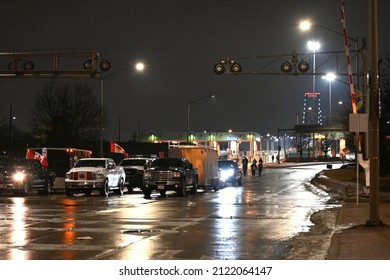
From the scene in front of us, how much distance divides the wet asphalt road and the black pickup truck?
7313mm

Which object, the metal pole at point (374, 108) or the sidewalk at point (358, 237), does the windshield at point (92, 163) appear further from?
the metal pole at point (374, 108)

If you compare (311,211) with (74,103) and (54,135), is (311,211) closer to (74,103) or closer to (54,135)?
(54,135)

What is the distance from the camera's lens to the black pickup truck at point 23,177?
33656 mm

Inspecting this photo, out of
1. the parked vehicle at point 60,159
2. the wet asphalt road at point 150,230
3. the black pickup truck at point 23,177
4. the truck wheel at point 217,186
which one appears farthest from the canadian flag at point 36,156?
the wet asphalt road at point 150,230

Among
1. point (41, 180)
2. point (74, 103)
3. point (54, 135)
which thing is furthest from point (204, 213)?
point (74, 103)

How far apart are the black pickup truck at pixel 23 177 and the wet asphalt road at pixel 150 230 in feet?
24.0

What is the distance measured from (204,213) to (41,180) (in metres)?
15.8

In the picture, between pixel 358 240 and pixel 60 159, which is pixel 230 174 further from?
pixel 358 240

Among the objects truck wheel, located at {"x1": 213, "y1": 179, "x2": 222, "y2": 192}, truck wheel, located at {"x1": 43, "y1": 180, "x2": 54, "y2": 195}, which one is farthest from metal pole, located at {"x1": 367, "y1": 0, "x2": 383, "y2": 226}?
truck wheel, located at {"x1": 213, "y1": 179, "x2": 222, "y2": 192}

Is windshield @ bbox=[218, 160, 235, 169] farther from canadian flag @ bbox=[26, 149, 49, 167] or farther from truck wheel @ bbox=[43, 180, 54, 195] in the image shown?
truck wheel @ bbox=[43, 180, 54, 195]

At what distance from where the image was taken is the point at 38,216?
68.6 ft

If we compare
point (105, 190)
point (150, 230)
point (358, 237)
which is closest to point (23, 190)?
point (105, 190)

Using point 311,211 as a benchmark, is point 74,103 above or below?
above

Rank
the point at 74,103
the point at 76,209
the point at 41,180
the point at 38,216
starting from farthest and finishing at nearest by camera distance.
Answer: the point at 74,103
the point at 41,180
the point at 76,209
the point at 38,216
